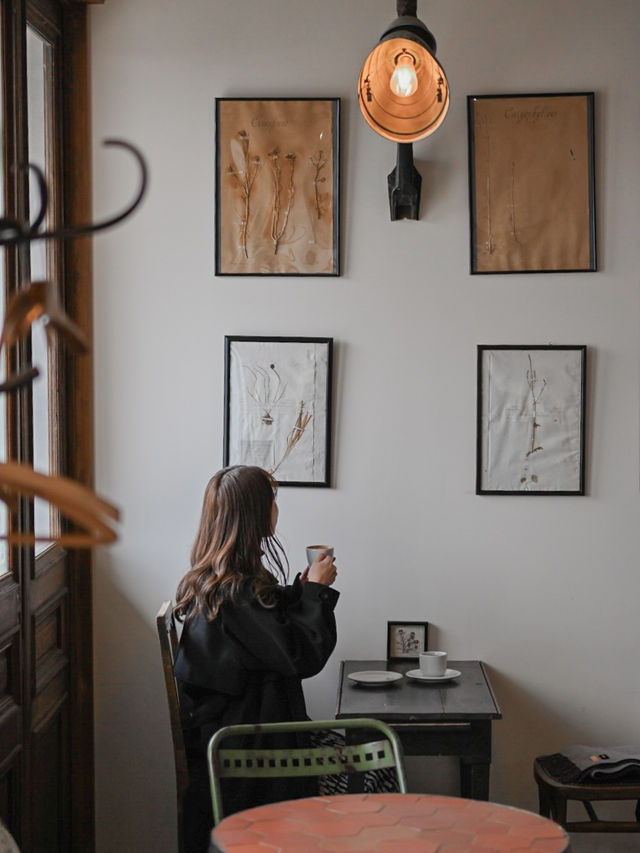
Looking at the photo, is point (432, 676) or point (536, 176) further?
point (536, 176)

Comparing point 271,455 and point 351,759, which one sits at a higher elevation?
point 271,455

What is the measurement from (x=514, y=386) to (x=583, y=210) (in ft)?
1.85

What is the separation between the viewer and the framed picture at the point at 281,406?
10.7 ft

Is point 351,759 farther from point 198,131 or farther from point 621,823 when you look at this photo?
point 198,131

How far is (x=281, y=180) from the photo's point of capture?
3256 millimetres

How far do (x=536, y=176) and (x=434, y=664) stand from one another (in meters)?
1.47

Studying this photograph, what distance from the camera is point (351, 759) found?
2.29 m

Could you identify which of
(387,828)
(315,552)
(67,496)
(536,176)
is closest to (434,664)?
(315,552)

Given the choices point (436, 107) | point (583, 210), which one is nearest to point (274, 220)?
point (436, 107)

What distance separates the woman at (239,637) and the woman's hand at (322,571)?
63mm

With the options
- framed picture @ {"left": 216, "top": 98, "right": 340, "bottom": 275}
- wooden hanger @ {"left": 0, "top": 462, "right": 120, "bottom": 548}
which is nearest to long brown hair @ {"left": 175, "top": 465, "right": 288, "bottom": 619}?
framed picture @ {"left": 216, "top": 98, "right": 340, "bottom": 275}

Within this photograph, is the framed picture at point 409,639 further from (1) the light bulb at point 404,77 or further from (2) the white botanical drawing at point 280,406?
(1) the light bulb at point 404,77

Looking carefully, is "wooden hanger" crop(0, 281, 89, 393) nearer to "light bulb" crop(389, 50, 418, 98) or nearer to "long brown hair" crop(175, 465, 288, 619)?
"long brown hair" crop(175, 465, 288, 619)

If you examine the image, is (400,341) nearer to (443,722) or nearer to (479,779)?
(443,722)
